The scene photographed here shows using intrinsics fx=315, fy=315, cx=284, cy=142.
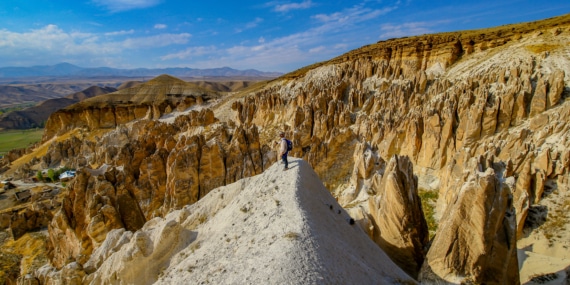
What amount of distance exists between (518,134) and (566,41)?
81.9ft

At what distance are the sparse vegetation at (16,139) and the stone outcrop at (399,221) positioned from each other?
454ft

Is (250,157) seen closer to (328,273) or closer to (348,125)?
(348,125)

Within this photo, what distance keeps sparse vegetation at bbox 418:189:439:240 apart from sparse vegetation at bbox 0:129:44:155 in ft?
445

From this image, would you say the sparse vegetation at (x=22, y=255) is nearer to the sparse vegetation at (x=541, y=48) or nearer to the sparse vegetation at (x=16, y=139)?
the sparse vegetation at (x=541, y=48)

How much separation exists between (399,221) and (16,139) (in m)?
165

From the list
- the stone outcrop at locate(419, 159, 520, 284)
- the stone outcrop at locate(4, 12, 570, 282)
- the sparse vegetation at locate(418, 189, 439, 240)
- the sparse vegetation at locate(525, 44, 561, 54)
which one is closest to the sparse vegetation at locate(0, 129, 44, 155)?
the stone outcrop at locate(4, 12, 570, 282)

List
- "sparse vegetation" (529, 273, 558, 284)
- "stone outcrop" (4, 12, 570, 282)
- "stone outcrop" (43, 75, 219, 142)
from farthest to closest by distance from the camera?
"stone outcrop" (43, 75, 219, 142) → "stone outcrop" (4, 12, 570, 282) → "sparse vegetation" (529, 273, 558, 284)

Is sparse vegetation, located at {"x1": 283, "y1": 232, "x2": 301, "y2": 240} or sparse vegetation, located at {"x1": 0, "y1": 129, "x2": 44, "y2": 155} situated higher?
sparse vegetation, located at {"x1": 283, "y1": 232, "x2": 301, "y2": 240}

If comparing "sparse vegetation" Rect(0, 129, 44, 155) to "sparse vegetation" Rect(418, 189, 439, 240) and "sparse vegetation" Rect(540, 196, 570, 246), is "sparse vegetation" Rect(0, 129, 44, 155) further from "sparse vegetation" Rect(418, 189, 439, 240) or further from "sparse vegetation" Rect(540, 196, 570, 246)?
"sparse vegetation" Rect(540, 196, 570, 246)

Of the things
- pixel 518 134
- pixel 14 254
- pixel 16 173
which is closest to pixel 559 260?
pixel 518 134

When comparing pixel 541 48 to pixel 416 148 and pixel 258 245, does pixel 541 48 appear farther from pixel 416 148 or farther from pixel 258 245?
pixel 258 245

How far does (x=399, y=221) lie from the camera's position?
1366 cm

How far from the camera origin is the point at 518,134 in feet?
84.5

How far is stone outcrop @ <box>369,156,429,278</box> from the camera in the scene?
13422mm
